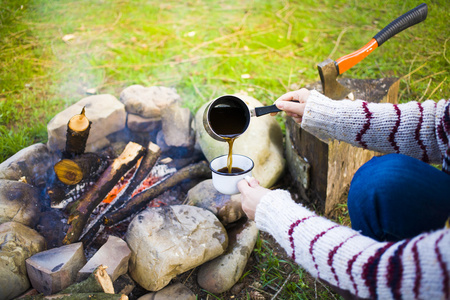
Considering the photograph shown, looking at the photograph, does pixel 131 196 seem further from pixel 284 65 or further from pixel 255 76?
pixel 284 65

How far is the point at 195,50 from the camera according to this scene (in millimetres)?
4309

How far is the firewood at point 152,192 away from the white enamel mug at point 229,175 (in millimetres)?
724

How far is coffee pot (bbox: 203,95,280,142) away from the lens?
1.79 m

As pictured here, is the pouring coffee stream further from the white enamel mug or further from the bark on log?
the bark on log

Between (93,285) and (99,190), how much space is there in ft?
2.54

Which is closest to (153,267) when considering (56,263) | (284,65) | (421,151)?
(56,263)

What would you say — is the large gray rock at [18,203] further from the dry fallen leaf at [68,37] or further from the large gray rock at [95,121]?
the dry fallen leaf at [68,37]

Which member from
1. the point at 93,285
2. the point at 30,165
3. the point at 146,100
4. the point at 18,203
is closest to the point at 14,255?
the point at 18,203

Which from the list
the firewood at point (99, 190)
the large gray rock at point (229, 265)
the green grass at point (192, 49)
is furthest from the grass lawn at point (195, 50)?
the firewood at point (99, 190)

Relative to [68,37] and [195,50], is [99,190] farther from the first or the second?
[195,50]

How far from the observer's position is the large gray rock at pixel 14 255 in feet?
5.35

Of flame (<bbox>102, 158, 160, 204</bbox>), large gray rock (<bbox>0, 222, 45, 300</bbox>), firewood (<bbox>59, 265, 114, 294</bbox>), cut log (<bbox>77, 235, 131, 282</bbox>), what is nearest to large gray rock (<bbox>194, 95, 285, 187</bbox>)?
flame (<bbox>102, 158, 160, 204</bbox>)

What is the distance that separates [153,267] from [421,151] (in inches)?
61.7

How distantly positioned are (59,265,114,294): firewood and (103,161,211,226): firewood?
591 millimetres
